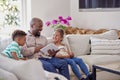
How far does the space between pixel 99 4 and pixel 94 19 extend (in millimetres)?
319

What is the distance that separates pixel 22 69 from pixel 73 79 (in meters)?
1.78

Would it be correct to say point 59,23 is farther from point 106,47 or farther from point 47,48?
point 47,48

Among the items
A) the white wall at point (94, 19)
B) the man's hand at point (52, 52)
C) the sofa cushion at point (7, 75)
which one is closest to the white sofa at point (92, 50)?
the man's hand at point (52, 52)

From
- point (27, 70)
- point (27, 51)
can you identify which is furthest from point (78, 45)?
point (27, 70)

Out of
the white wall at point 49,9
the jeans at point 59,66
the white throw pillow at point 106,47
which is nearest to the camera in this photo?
the jeans at point 59,66

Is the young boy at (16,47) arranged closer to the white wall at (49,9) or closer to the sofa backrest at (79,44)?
the sofa backrest at (79,44)

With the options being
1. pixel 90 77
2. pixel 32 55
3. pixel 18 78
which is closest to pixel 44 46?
pixel 32 55

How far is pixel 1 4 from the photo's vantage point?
5043 mm

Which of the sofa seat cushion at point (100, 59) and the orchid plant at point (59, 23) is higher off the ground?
the orchid plant at point (59, 23)

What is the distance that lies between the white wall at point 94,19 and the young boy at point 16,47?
2312 mm

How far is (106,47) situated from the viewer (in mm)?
4145

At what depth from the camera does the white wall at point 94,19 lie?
4941 millimetres

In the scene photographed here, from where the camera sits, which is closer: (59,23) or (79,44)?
(79,44)

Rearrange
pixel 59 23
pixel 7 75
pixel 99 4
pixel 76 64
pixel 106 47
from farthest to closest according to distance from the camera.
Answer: pixel 99 4 → pixel 59 23 → pixel 106 47 → pixel 76 64 → pixel 7 75
